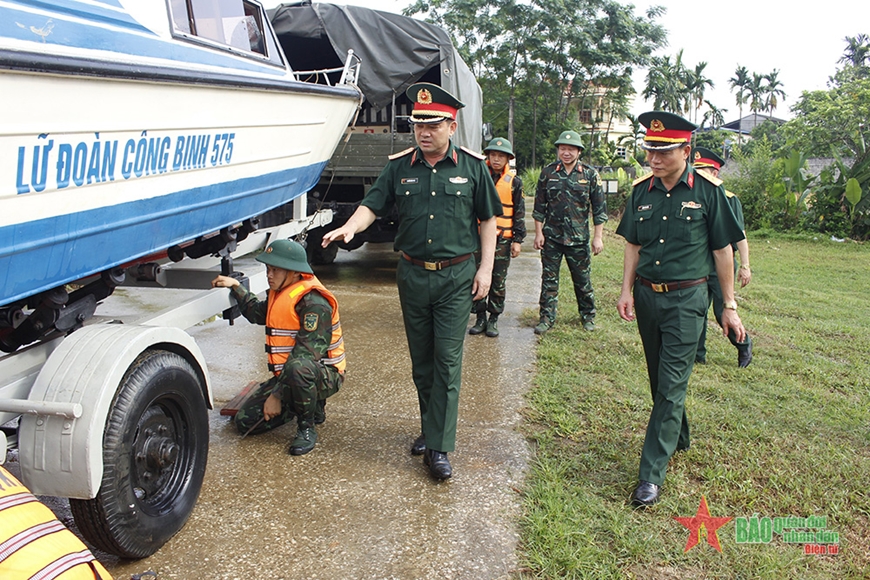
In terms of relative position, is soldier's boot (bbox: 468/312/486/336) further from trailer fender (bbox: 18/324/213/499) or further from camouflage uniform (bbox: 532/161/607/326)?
trailer fender (bbox: 18/324/213/499)

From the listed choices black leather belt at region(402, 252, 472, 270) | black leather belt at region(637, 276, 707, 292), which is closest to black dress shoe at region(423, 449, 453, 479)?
black leather belt at region(402, 252, 472, 270)

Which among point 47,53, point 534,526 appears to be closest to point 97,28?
point 47,53

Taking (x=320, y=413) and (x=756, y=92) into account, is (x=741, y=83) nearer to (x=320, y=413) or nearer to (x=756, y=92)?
(x=756, y=92)

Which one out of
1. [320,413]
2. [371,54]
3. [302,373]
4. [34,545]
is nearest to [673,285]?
[302,373]

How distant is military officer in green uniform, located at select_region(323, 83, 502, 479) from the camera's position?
3.33 m

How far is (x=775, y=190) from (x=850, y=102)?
702 centimetres

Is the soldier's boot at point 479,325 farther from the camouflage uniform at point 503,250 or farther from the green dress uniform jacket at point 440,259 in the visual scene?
the green dress uniform jacket at point 440,259

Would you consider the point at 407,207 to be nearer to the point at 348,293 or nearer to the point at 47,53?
the point at 47,53

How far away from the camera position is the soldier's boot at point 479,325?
5.91 m

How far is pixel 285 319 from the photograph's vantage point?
11.6 ft

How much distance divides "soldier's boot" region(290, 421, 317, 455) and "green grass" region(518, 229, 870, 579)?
1.14 metres

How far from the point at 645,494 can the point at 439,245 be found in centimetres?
149

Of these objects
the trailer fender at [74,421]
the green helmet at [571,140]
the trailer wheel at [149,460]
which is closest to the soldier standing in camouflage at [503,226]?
the green helmet at [571,140]

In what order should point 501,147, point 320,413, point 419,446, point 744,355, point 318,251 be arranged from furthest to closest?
point 318,251 < point 501,147 < point 744,355 < point 320,413 < point 419,446
